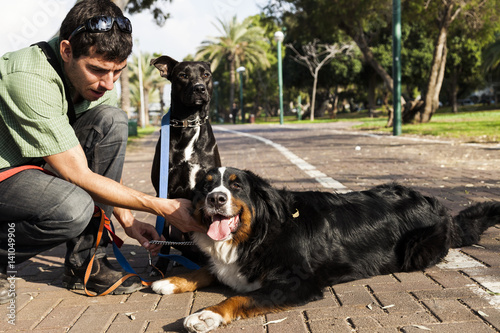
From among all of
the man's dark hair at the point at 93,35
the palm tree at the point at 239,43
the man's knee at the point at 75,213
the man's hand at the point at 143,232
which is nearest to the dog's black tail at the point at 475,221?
the man's hand at the point at 143,232

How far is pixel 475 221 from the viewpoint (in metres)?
4.22

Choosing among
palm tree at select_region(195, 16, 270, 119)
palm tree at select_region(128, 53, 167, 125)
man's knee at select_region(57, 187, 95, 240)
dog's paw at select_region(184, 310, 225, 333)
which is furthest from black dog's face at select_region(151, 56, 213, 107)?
palm tree at select_region(128, 53, 167, 125)

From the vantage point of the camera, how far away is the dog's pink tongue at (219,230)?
311 cm

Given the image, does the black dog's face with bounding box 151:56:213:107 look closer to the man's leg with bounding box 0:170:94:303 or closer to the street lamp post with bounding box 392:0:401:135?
the man's leg with bounding box 0:170:94:303

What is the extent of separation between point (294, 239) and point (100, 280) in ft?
4.85

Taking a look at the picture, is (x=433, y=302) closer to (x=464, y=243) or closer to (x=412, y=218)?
(x=412, y=218)

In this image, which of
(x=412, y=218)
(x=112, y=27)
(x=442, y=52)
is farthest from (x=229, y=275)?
(x=442, y=52)

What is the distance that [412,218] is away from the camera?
3758 mm

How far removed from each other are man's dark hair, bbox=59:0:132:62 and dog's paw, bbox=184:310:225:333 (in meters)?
1.76

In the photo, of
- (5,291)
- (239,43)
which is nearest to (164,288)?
(5,291)

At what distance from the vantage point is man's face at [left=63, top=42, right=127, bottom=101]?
125 inches

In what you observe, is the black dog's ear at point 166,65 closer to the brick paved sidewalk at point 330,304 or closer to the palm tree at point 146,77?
the brick paved sidewalk at point 330,304

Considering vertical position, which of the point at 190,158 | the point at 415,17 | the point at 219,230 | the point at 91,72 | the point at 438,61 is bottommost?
the point at 219,230

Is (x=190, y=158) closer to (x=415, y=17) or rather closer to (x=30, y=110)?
(x=30, y=110)
